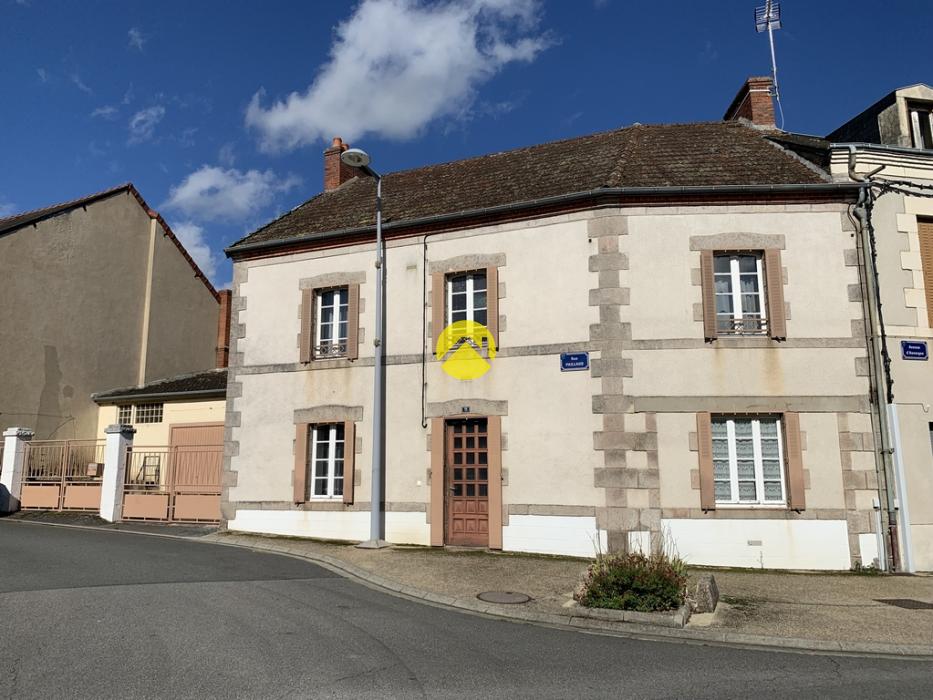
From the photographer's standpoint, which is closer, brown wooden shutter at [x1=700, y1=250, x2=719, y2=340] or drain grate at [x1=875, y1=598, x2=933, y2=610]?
drain grate at [x1=875, y1=598, x2=933, y2=610]

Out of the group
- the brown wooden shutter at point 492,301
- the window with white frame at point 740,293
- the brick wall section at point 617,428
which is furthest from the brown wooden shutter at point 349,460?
the window with white frame at point 740,293

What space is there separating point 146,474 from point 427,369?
7.89 m

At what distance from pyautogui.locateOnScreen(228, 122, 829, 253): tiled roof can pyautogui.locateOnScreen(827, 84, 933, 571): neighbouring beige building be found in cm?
105

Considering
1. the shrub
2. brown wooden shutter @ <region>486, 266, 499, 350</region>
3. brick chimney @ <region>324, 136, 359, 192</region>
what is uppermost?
brick chimney @ <region>324, 136, 359, 192</region>

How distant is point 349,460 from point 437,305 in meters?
3.44

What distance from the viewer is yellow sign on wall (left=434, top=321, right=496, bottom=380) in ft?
43.7

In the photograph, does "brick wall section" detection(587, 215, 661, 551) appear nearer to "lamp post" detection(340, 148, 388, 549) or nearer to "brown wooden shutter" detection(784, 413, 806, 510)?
"brown wooden shutter" detection(784, 413, 806, 510)

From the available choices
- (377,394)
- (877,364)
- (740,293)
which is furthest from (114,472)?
(877,364)

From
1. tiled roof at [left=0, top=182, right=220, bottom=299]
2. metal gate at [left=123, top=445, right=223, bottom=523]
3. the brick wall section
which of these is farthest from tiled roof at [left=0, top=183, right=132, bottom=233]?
the brick wall section

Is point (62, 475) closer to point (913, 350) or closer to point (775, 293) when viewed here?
point (775, 293)

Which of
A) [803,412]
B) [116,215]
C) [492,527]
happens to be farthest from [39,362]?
[803,412]

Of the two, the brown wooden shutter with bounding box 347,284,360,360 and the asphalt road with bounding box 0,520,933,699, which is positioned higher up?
the brown wooden shutter with bounding box 347,284,360,360

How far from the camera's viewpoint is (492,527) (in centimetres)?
1271

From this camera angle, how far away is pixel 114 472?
16.5 metres
